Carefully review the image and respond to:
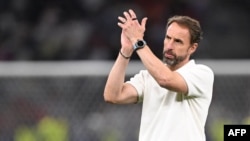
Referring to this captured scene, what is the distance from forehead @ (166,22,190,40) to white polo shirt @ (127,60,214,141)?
18 cm

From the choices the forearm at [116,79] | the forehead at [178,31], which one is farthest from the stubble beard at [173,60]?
the forearm at [116,79]

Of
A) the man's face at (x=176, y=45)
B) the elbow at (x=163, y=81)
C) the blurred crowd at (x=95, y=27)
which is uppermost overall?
the blurred crowd at (x=95, y=27)

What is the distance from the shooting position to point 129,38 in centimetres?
580

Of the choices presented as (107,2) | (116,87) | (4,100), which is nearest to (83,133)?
(4,100)

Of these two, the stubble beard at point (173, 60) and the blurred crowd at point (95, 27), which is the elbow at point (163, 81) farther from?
the blurred crowd at point (95, 27)

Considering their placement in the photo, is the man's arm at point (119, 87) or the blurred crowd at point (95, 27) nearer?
the man's arm at point (119, 87)

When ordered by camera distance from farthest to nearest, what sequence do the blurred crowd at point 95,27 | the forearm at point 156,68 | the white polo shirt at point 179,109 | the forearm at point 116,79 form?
the blurred crowd at point 95,27
the forearm at point 116,79
the white polo shirt at point 179,109
the forearm at point 156,68

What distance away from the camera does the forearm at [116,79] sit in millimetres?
5922

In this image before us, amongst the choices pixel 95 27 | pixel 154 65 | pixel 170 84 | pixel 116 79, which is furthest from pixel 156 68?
pixel 95 27

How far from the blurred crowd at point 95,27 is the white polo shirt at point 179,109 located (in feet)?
16.1

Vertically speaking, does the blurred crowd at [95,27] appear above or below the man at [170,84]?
above

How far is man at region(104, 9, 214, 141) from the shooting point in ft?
18.7

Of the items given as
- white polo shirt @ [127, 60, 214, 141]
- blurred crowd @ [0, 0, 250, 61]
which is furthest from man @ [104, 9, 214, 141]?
blurred crowd @ [0, 0, 250, 61]

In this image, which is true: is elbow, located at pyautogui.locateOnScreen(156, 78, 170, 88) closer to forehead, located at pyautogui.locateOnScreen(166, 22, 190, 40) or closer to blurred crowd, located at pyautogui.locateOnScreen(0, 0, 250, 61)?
forehead, located at pyautogui.locateOnScreen(166, 22, 190, 40)
